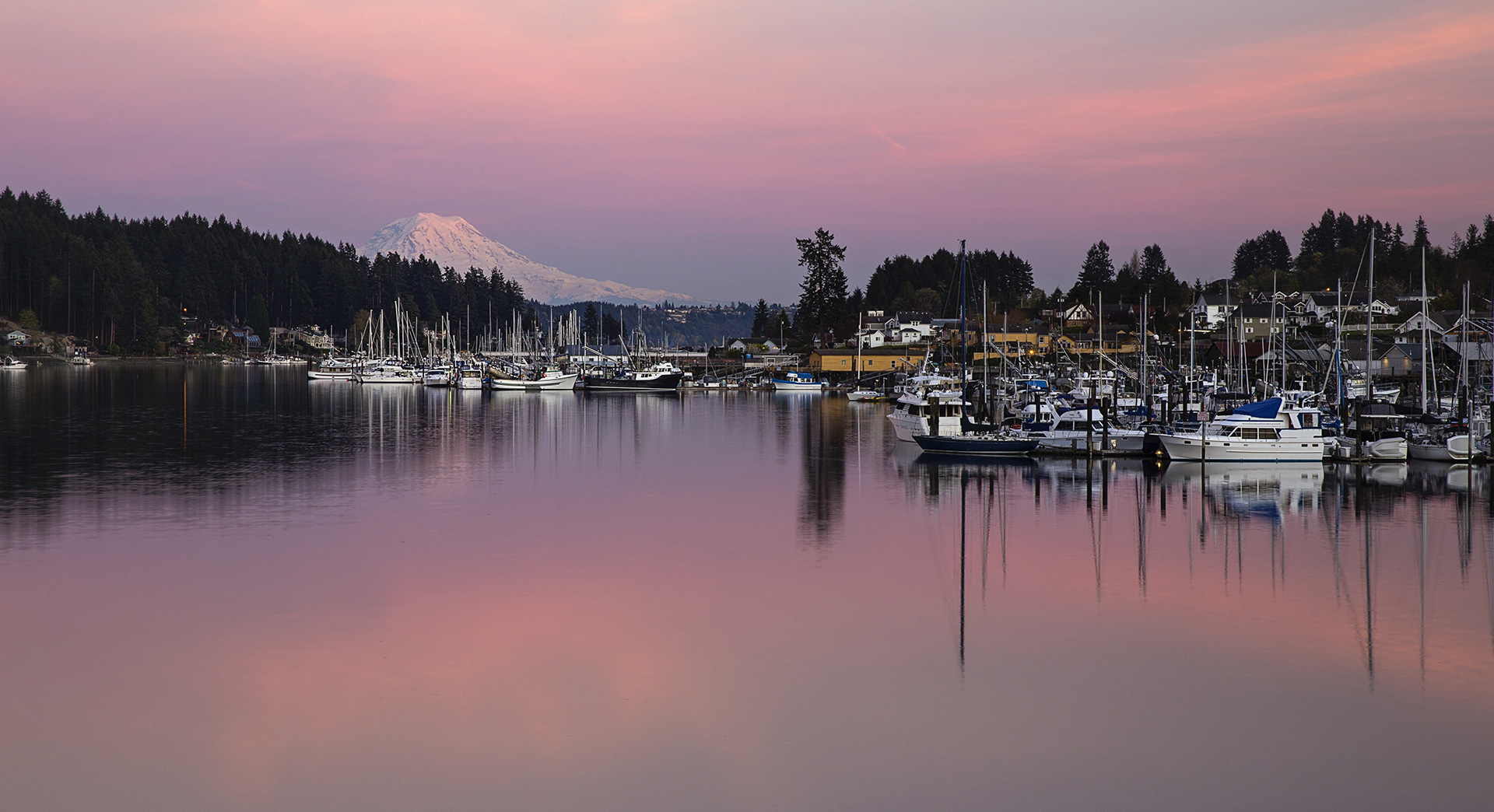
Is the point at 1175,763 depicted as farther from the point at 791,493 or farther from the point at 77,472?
the point at 77,472

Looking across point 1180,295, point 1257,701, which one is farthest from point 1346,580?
point 1180,295

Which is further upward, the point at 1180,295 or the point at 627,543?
the point at 1180,295

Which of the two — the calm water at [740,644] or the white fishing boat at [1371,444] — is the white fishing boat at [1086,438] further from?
the white fishing boat at [1371,444]

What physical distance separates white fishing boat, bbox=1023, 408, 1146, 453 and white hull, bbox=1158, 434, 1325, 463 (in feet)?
5.37

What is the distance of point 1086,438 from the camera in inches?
1886

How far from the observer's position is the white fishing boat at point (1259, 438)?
4469 centimetres

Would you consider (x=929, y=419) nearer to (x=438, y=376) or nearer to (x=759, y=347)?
(x=438, y=376)

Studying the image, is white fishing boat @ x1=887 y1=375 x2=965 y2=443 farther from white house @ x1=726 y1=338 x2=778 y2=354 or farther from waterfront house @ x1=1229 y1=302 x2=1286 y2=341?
white house @ x1=726 y1=338 x2=778 y2=354

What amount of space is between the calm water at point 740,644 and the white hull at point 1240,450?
3180 millimetres

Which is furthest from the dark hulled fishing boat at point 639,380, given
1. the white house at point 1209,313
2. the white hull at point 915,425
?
the white house at point 1209,313

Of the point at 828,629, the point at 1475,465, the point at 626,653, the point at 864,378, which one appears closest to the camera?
the point at 626,653

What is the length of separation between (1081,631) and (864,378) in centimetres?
10959

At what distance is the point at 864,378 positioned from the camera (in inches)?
5118

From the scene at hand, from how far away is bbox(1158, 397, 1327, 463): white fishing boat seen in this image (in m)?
44.7
